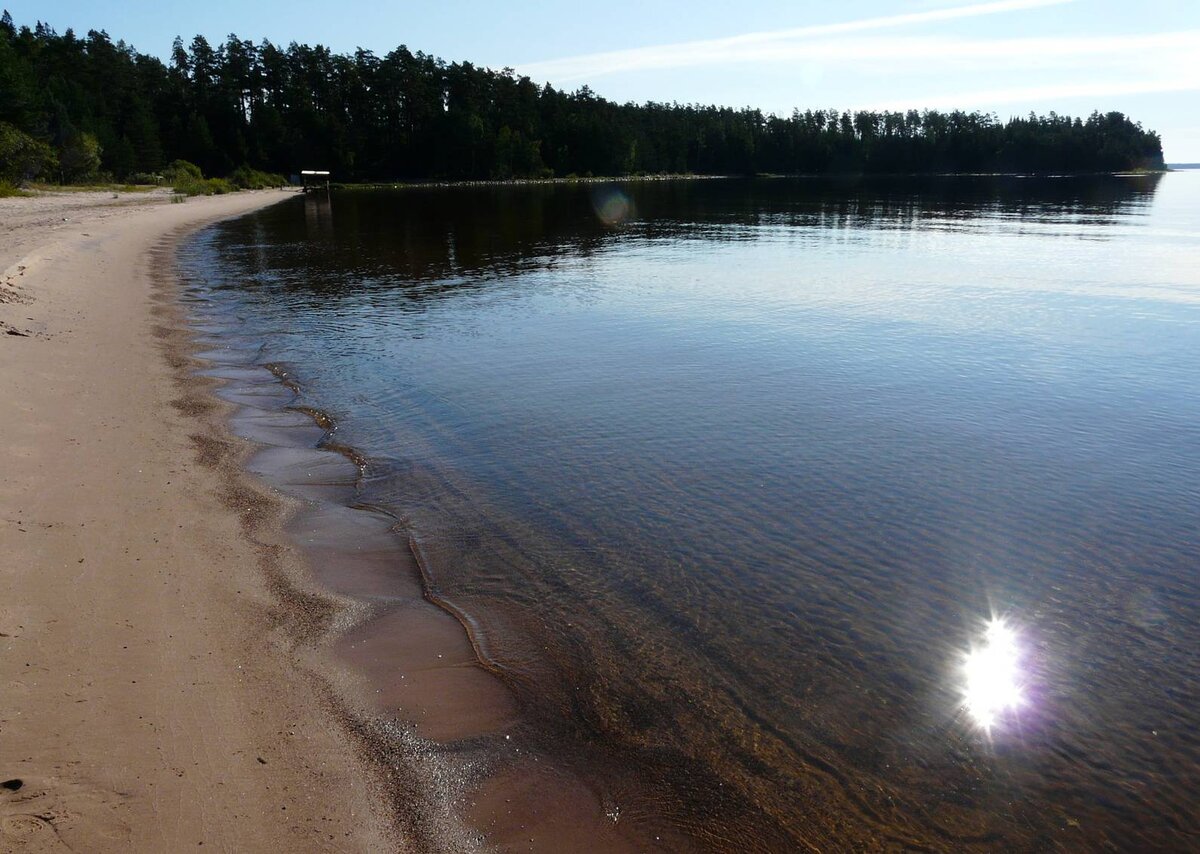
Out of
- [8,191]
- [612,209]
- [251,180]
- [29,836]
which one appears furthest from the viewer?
[251,180]

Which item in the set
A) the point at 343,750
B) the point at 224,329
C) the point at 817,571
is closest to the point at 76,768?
the point at 343,750

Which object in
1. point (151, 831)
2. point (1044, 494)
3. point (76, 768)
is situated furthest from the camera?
point (1044, 494)

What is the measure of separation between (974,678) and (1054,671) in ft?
2.74

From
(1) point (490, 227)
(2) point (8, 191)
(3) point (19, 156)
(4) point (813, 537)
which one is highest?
(3) point (19, 156)

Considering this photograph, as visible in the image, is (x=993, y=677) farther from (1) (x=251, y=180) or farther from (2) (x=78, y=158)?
(1) (x=251, y=180)

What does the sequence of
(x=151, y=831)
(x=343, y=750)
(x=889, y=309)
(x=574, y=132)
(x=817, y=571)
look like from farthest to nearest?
(x=574, y=132) < (x=889, y=309) < (x=817, y=571) < (x=343, y=750) < (x=151, y=831)

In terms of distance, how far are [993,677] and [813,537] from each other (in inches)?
116

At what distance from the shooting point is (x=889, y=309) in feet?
85.6

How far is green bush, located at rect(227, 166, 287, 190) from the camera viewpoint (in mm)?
114938

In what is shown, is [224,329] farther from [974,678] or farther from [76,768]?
[974,678]

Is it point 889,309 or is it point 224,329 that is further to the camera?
point 889,309

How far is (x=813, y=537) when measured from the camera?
391 inches

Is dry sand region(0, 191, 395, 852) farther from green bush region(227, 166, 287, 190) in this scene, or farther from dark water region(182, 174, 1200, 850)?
green bush region(227, 166, 287, 190)

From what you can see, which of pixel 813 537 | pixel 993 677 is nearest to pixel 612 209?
pixel 813 537
